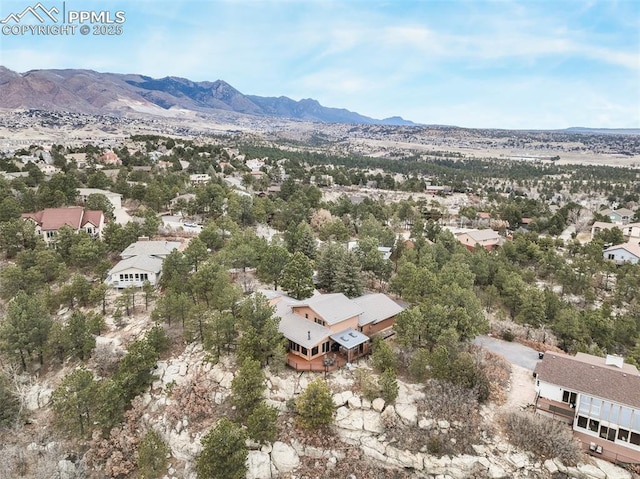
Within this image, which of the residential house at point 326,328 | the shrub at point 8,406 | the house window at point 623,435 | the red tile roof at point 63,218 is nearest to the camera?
the house window at point 623,435

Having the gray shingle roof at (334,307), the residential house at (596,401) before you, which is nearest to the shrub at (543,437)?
the residential house at (596,401)

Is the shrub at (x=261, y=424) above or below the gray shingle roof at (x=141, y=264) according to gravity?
below

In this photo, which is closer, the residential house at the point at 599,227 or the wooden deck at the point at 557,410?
the wooden deck at the point at 557,410

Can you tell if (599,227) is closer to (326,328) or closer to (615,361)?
(615,361)

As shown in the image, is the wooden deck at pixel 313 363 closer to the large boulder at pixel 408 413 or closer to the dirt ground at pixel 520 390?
the large boulder at pixel 408 413

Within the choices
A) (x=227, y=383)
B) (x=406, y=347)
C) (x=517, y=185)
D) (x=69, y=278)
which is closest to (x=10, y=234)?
(x=69, y=278)

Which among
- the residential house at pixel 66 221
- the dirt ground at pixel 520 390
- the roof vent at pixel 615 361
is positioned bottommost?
the dirt ground at pixel 520 390
